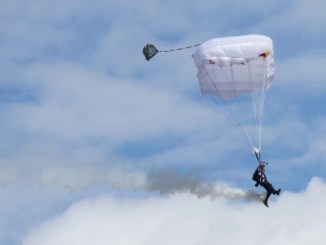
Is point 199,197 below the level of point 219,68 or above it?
below

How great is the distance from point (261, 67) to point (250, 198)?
8.54m

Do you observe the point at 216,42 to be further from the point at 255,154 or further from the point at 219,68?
the point at 255,154

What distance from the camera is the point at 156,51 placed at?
52.1m

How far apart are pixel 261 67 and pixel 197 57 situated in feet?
13.5

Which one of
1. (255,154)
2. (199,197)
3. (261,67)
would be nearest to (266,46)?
(261,67)

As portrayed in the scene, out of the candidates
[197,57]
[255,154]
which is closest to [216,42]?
[197,57]

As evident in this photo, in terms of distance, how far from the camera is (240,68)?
5409 cm

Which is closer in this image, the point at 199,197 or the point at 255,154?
the point at 255,154

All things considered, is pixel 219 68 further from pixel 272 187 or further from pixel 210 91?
pixel 272 187

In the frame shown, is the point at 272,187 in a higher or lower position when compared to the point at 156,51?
lower

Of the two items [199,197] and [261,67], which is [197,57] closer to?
[261,67]

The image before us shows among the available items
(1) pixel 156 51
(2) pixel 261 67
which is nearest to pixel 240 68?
(2) pixel 261 67

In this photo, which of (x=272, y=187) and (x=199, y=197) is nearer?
(x=272, y=187)

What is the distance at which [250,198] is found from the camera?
55125 mm
